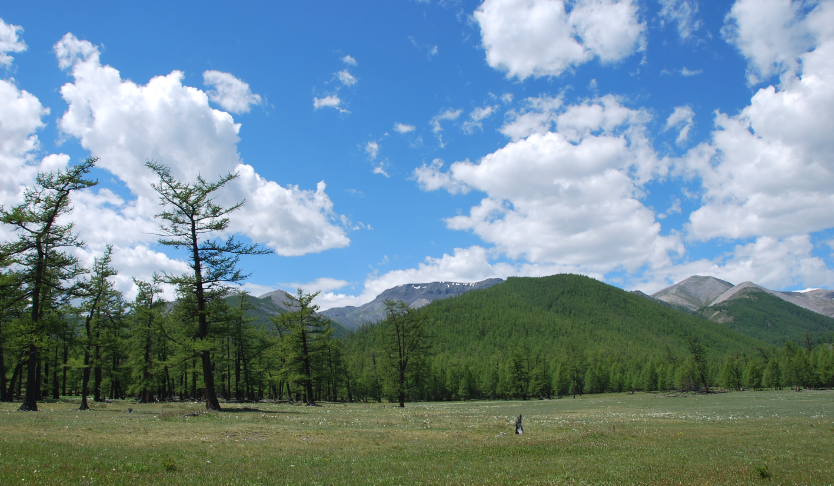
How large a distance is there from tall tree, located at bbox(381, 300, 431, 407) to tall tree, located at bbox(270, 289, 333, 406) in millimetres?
8577

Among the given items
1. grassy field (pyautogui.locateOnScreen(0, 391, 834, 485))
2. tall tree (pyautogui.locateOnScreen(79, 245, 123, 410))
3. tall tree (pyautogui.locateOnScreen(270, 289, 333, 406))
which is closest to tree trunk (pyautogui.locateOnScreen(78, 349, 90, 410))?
tall tree (pyautogui.locateOnScreen(79, 245, 123, 410))

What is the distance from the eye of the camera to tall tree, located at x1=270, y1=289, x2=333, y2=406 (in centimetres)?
5209

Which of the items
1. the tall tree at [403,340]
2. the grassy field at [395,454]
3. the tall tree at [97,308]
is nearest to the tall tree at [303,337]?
the tall tree at [403,340]

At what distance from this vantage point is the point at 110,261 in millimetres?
40938

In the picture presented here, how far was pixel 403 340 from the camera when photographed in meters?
57.7

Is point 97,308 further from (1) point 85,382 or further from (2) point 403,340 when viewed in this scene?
(2) point 403,340

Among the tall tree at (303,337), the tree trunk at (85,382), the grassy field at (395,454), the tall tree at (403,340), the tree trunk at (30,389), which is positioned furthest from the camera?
the tall tree at (403,340)

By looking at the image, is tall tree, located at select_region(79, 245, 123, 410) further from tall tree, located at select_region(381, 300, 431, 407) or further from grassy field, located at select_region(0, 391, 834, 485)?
tall tree, located at select_region(381, 300, 431, 407)

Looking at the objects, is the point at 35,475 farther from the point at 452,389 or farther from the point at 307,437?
the point at 452,389

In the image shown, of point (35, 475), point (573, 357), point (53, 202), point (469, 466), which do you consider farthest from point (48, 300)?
point (573, 357)

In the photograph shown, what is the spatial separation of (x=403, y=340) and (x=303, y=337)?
13832 millimetres

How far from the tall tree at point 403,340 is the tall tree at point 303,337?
28.1 feet

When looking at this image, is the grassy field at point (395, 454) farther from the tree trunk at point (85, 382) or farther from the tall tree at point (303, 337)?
the tall tree at point (303, 337)

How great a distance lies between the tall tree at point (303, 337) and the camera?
5209 cm
